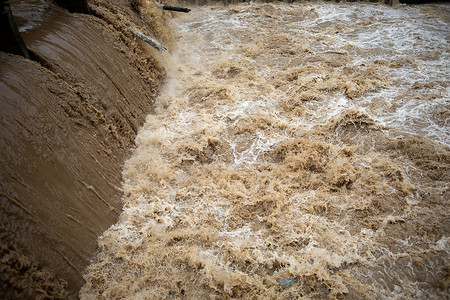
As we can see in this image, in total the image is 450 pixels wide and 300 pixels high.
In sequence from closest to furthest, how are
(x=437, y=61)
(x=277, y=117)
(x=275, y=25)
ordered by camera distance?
(x=277, y=117) → (x=437, y=61) → (x=275, y=25)

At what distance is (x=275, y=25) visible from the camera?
29.3 ft

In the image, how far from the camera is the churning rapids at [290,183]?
2.87 metres

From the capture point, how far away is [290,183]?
3.83 meters

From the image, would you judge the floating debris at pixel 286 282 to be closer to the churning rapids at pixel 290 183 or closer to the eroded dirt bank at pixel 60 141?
the churning rapids at pixel 290 183

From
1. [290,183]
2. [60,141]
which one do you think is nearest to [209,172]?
[290,183]

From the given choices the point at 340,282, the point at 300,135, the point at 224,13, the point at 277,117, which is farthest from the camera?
the point at 224,13

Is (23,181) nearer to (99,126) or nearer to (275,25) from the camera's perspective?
(99,126)

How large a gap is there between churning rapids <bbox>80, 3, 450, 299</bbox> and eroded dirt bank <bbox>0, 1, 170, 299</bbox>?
30 cm

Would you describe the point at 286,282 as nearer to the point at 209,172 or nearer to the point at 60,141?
the point at 209,172

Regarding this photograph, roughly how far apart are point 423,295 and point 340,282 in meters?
0.78

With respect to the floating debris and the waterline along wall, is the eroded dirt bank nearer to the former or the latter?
the waterline along wall

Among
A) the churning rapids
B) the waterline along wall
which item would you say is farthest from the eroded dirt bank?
the churning rapids

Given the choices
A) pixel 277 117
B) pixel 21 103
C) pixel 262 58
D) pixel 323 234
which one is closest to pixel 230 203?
pixel 323 234

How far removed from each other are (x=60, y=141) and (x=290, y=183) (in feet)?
9.87
